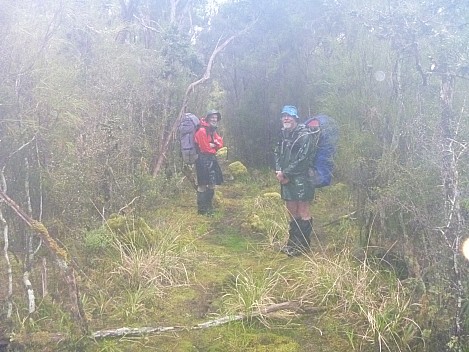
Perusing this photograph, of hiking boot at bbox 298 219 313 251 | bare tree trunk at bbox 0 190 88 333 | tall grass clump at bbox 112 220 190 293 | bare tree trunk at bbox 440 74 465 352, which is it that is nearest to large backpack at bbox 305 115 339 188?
hiking boot at bbox 298 219 313 251

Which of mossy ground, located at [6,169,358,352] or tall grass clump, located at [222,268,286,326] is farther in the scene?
tall grass clump, located at [222,268,286,326]

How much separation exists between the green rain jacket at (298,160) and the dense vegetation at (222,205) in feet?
2.14

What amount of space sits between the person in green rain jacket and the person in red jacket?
1939 millimetres

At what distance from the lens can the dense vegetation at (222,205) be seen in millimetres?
4344

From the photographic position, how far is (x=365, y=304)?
15.2 feet

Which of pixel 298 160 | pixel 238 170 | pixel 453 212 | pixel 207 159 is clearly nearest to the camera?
pixel 453 212

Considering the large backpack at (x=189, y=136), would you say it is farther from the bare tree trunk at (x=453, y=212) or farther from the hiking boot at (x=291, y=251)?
the bare tree trunk at (x=453, y=212)

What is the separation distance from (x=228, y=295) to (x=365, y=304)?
1.37 meters

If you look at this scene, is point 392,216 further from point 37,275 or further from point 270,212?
point 37,275

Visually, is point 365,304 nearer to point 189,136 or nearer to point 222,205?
point 189,136

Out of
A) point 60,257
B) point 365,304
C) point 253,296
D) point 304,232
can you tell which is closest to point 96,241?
point 60,257

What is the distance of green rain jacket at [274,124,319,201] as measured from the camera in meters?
6.29

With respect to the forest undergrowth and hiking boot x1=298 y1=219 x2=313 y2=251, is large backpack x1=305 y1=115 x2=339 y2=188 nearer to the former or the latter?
hiking boot x1=298 y1=219 x2=313 y2=251

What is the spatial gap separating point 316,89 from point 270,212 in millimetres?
3339
